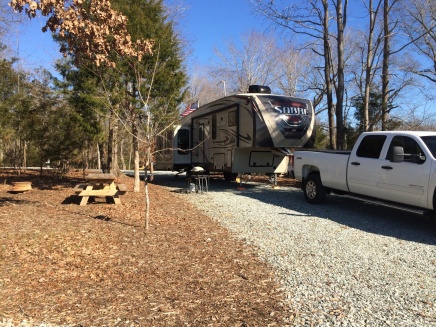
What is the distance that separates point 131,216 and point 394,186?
5297mm

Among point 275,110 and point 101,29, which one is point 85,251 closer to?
point 101,29

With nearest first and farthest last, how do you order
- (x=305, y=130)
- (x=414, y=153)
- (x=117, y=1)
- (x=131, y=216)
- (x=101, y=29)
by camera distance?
1. (x=101, y=29)
2. (x=414, y=153)
3. (x=131, y=216)
4. (x=117, y=1)
5. (x=305, y=130)

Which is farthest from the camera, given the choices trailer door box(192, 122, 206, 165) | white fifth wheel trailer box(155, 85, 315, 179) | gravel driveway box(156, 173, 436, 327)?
trailer door box(192, 122, 206, 165)

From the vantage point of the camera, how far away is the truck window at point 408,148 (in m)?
6.65

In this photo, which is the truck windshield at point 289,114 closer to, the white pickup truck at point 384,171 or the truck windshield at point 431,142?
the white pickup truck at point 384,171

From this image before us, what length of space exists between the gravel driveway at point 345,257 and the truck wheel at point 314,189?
27cm

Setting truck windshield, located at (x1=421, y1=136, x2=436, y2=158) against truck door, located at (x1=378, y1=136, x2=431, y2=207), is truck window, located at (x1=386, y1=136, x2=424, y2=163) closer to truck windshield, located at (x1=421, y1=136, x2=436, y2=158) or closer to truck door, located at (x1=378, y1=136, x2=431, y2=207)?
truck door, located at (x1=378, y1=136, x2=431, y2=207)

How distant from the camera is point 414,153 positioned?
22.6ft

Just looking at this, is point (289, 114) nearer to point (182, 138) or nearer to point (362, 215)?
point (362, 215)

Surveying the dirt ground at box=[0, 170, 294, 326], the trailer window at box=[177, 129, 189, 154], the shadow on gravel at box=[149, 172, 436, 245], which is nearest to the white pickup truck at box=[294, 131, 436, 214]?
the shadow on gravel at box=[149, 172, 436, 245]

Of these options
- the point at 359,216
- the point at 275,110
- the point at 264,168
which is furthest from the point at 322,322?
the point at 264,168

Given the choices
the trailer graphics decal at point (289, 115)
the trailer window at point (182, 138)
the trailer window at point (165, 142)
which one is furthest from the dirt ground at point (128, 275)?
the trailer window at point (165, 142)

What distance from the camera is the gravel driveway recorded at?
3.48m

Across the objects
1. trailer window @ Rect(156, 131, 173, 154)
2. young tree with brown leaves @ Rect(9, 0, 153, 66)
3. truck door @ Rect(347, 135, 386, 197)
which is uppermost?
young tree with brown leaves @ Rect(9, 0, 153, 66)
